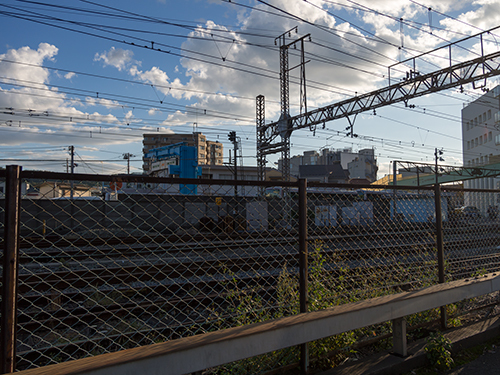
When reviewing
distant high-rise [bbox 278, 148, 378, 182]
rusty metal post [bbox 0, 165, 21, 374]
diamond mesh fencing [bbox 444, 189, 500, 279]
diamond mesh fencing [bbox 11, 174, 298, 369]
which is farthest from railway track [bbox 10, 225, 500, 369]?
distant high-rise [bbox 278, 148, 378, 182]

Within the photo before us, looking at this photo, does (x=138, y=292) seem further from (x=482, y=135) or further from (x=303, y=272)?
(x=482, y=135)

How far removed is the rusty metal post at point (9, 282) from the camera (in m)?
2.02

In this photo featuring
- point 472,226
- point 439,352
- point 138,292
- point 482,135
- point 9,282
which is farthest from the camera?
point 482,135

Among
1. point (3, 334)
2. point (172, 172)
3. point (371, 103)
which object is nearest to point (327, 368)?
point (3, 334)

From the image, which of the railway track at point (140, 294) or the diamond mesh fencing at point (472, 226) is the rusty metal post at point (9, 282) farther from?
the diamond mesh fencing at point (472, 226)

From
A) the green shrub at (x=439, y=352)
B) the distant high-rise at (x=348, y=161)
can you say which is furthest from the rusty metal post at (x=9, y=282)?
the distant high-rise at (x=348, y=161)

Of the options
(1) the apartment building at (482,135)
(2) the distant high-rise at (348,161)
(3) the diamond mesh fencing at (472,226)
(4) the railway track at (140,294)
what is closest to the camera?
(4) the railway track at (140,294)

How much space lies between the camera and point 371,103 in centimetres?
1947

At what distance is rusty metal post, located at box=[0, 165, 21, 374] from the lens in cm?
202

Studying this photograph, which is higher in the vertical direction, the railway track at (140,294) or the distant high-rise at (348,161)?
the distant high-rise at (348,161)

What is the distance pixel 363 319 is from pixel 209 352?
1.49 m

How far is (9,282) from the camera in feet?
6.71

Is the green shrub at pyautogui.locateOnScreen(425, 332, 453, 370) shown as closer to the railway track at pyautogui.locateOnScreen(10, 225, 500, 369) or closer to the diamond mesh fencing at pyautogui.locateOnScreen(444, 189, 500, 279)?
the railway track at pyautogui.locateOnScreen(10, 225, 500, 369)

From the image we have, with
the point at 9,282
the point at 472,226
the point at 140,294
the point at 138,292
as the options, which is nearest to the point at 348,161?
the point at 472,226
